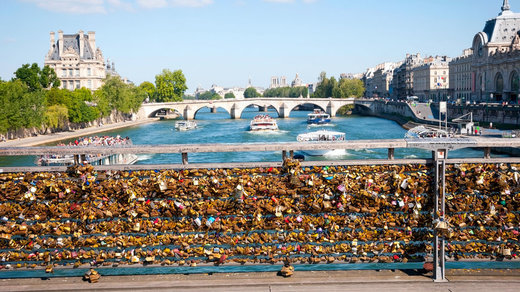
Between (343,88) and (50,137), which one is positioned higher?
(343,88)

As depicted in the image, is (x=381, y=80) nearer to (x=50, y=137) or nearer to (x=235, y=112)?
(x=235, y=112)

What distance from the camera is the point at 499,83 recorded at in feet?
177

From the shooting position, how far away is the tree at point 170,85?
3398 inches

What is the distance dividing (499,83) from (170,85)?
51393mm

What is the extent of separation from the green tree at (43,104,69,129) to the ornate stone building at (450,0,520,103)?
136 feet

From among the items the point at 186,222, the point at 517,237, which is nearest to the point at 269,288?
the point at 186,222

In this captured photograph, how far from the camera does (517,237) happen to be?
5.50 meters

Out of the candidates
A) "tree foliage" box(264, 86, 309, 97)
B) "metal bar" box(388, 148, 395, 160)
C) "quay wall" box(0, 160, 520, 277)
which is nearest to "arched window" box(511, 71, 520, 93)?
"quay wall" box(0, 160, 520, 277)

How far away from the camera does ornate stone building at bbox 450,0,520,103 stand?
165 ft

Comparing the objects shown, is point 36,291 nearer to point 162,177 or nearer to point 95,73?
point 162,177

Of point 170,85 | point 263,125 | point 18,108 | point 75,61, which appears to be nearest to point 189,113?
point 170,85

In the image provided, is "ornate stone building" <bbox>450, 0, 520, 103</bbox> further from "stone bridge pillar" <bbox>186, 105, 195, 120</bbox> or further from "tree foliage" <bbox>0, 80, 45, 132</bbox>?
"tree foliage" <bbox>0, 80, 45, 132</bbox>

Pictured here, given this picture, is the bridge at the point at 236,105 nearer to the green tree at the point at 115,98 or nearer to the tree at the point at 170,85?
the green tree at the point at 115,98

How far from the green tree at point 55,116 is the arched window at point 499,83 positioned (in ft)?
139
